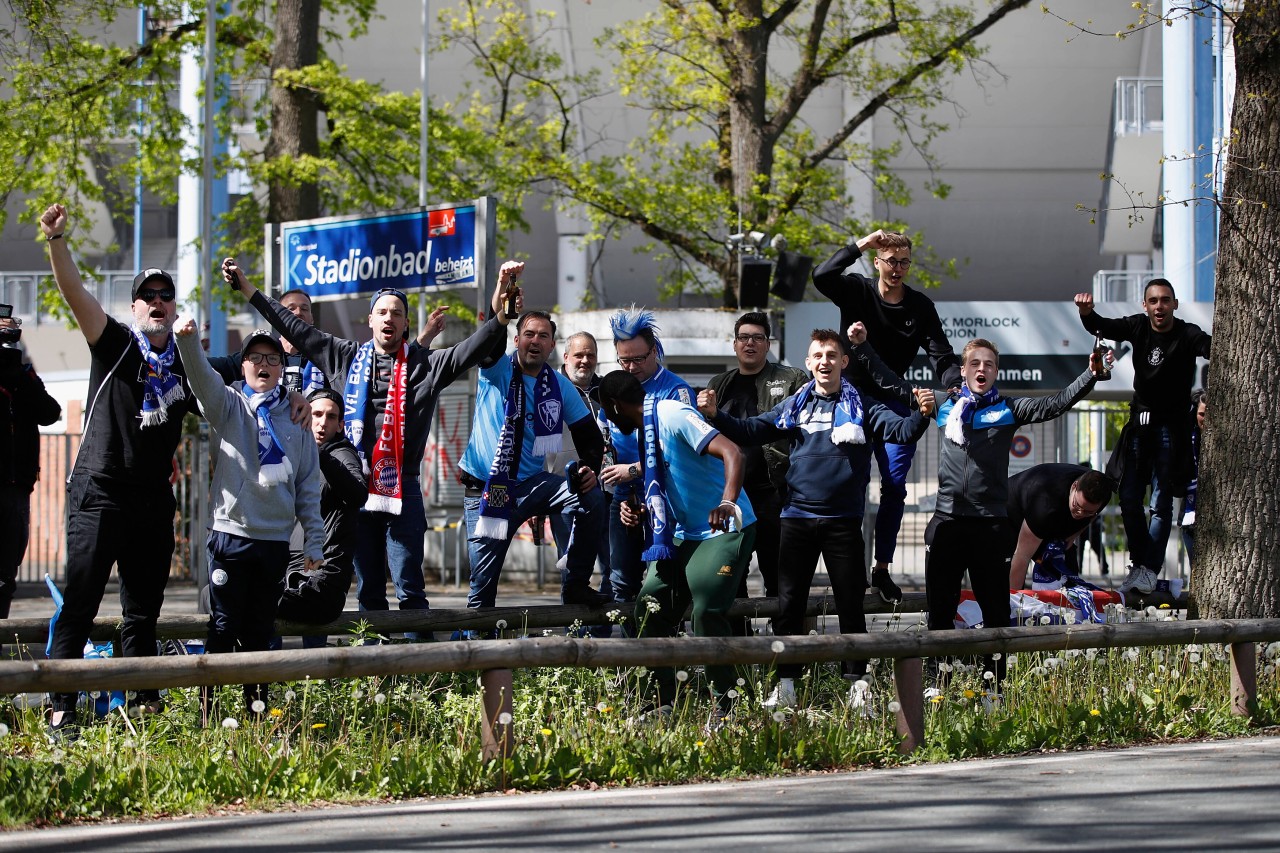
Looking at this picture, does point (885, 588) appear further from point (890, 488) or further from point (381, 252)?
point (381, 252)

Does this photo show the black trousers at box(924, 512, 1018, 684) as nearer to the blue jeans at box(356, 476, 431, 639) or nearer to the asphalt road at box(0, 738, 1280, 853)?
the asphalt road at box(0, 738, 1280, 853)

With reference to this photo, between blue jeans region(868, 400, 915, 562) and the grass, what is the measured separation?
142cm

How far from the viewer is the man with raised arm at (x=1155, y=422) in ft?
34.8

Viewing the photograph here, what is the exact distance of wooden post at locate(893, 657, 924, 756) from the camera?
7422mm

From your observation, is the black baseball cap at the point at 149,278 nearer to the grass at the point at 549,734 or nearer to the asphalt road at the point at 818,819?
the grass at the point at 549,734

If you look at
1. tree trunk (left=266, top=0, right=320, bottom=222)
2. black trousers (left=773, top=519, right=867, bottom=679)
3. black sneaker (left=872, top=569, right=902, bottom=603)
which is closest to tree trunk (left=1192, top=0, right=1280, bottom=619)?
black sneaker (left=872, top=569, right=902, bottom=603)

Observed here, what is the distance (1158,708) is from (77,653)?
4.89 meters

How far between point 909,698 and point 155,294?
→ 145 inches

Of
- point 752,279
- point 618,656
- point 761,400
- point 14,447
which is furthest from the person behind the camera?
point 752,279

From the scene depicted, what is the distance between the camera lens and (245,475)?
294 inches

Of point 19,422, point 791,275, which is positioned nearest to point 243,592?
point 19,422

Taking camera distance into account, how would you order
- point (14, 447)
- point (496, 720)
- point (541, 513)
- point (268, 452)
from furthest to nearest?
point (14, 447) < point (541, 513) < point (268, 452) < point (496, 720)

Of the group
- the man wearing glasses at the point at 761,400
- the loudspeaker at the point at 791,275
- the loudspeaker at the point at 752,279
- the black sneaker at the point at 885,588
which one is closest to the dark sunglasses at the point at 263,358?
the man wearing glasses at the point at 761,400

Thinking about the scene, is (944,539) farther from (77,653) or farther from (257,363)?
(77,653)
